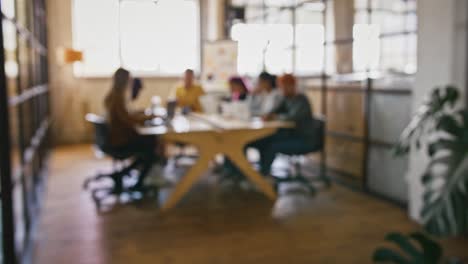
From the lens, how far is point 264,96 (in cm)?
592

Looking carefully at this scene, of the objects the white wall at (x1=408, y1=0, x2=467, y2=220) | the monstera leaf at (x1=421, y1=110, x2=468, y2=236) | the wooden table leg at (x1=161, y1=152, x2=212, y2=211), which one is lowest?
the wooden table leg at (x1=161, y1=152, x2=212, y2=211)

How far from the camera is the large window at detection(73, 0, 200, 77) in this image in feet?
30.3

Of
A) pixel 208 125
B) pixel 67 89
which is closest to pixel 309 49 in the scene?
pixel 208 125

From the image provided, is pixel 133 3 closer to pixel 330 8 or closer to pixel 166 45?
pixel 166 45

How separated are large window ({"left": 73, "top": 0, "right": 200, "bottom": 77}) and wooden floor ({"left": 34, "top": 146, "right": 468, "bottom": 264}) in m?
4.32

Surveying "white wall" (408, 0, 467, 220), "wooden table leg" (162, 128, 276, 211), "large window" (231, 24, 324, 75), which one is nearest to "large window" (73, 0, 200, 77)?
"large window" (231, 24, 324, 75)

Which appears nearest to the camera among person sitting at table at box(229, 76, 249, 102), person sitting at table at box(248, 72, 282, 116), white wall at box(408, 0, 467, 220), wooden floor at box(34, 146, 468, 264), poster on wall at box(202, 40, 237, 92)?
wooden floor at box(34, 146, 468, 264)

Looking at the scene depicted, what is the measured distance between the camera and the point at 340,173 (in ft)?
19.0

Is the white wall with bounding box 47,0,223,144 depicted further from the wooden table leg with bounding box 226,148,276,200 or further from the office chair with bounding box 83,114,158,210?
the wooden table leg with bounding box 226,148,276,200

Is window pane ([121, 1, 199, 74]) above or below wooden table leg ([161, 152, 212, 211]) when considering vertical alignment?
above

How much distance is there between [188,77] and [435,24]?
367 centimetres

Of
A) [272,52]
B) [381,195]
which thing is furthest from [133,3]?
[381,195]

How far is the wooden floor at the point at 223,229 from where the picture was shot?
3.66 m

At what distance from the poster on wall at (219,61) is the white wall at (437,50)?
4495 mm
